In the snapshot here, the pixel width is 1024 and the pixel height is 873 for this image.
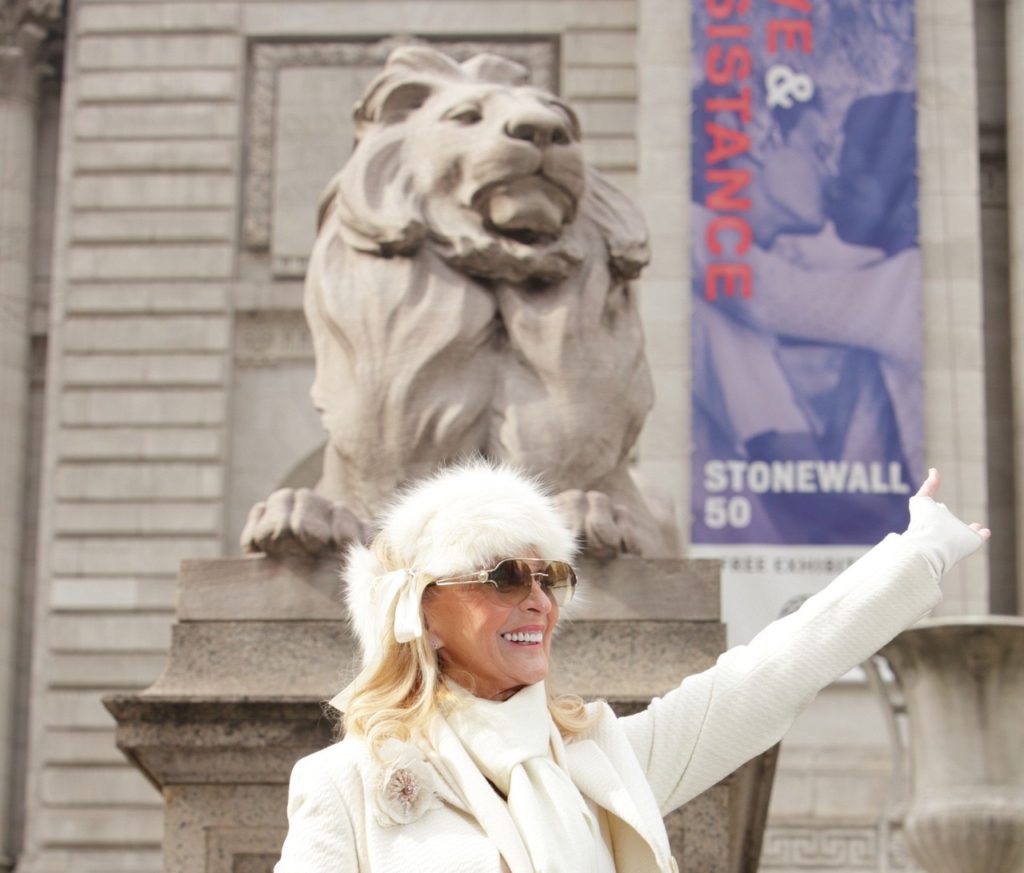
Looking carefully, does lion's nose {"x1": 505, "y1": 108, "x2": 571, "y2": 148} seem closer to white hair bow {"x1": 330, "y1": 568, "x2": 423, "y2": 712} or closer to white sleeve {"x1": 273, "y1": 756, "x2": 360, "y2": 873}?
white hair bow {"x1": 330, "y1": 568, "x2": 423, "y2": 712}

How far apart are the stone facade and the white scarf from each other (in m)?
16.5

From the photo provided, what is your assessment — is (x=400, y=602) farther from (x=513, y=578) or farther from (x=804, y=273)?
(x=804, y=273)

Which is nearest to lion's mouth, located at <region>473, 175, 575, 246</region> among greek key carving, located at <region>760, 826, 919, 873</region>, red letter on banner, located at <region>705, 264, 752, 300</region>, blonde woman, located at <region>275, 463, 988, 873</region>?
blonde woman, located at <region>275, 463, 988, 873</region>

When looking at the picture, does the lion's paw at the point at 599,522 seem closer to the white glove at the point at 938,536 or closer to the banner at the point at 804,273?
the white glove at the point at 938,536

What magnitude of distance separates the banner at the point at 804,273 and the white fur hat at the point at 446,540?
14762 millimetres

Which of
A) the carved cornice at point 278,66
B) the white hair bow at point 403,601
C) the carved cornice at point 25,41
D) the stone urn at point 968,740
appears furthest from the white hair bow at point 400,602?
the carved cornice at point 25,41

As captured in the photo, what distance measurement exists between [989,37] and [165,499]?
9.78 meters

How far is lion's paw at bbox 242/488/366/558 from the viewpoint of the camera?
246 inches

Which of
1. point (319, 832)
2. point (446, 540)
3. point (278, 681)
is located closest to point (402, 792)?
point (319, 832)

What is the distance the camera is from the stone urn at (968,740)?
295 inches

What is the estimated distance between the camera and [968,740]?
7.57 m

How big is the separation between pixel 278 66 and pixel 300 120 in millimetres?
730

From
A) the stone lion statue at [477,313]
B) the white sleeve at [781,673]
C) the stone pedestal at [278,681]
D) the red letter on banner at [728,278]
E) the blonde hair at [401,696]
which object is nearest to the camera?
the blonde hair at [401,696]

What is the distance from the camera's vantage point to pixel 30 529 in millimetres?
22469
